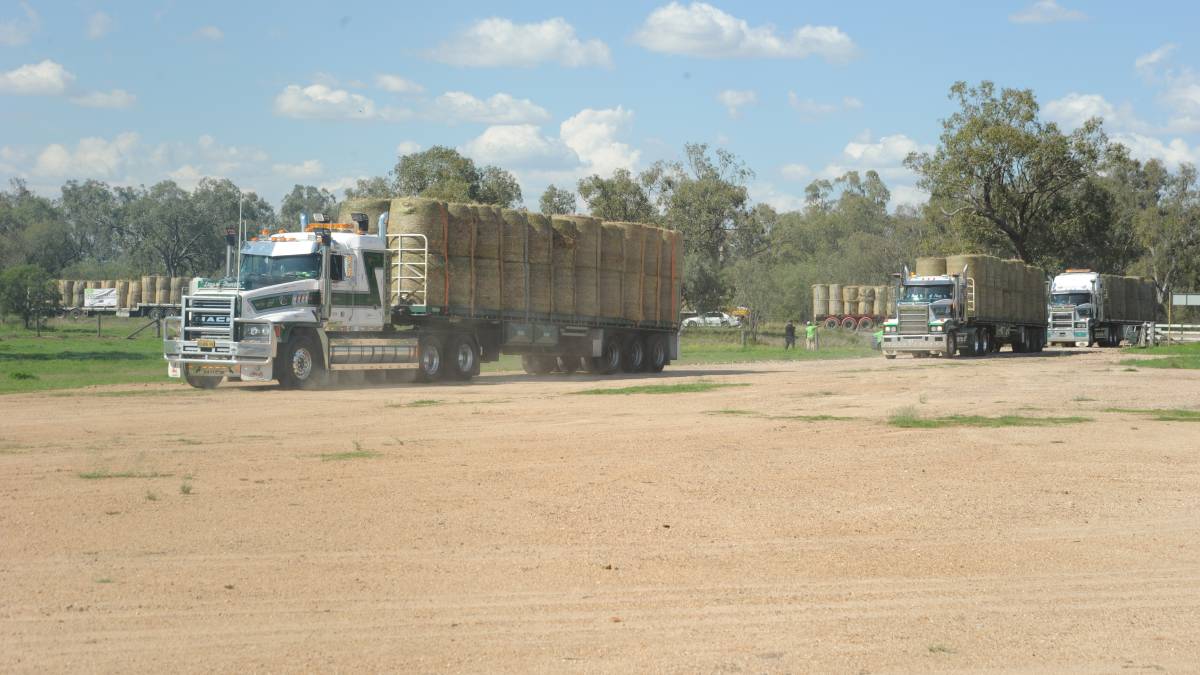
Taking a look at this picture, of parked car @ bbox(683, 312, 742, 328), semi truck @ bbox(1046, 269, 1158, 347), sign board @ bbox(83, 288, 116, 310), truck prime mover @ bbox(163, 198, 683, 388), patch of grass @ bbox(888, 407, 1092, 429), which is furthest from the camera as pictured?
sign board @ bbox(83, 288, 116, 310)

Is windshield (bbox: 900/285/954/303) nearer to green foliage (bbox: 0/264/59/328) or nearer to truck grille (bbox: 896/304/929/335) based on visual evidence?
truck grille (bbox: 896/304/929/335)

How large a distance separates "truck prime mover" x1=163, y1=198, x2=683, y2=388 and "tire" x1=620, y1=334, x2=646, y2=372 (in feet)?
0.17

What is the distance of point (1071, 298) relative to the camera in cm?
6644

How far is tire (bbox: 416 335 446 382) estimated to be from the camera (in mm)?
31219

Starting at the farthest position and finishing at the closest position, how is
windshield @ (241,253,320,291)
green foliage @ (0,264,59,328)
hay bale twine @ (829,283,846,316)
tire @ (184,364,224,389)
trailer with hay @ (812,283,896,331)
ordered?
hay bale twine @ (829,283,846,316) < trailer with hay @ (812,283,896,331) < green foliage @ (0,264,59,328) < windshield @ (241,253,320,291) < tire @ (184,364,224,389)

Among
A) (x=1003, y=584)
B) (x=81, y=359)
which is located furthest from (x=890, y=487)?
(x=81, y=359)

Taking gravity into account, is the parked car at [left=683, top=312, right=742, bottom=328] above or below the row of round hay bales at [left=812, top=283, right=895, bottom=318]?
below

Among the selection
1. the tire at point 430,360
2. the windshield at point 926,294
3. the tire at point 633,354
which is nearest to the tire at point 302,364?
the tire at point 430,360

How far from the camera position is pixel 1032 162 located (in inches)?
2901

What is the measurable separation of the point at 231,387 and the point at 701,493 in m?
18.6

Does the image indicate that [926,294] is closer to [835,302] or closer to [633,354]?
[633,354]

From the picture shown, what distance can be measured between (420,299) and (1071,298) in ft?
148

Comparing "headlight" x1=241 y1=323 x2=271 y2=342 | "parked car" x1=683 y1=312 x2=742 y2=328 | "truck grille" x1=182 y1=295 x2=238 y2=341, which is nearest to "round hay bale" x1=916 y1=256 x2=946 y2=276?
"headlight" x1=241 y1=323 x2=271 y2=342

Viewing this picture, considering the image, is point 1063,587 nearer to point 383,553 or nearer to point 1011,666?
point 1011,666
